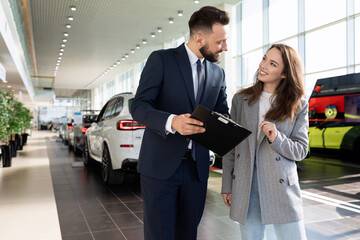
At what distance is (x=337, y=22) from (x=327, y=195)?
6.14 metres

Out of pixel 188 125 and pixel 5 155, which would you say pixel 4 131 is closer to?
pixel 5 155

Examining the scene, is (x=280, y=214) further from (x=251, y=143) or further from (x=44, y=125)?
(x=44, y=125)

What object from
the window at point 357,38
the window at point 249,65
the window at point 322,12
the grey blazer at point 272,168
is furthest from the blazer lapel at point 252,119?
the window at point 249,65

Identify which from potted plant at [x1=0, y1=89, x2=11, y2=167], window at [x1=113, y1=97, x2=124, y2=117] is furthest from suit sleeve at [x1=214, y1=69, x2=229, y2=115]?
potted plant at [x1=0, y1=89, x2=11, y2=167]

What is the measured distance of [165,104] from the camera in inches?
62.3

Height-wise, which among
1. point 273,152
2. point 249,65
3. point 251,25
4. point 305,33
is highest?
point 251,25

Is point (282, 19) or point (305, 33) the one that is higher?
point (282, 19)

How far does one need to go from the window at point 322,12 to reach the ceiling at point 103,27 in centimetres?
277

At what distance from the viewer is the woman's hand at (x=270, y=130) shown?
1.50 metres

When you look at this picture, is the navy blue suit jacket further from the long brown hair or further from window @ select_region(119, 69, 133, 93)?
window @ select_region(119, 69, 133, 93)

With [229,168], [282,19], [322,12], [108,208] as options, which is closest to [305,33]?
[322,12]

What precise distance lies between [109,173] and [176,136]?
4.17 meters

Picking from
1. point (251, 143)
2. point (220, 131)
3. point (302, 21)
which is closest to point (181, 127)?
point (220, 131)

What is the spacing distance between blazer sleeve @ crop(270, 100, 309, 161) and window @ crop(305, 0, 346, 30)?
8884mm
